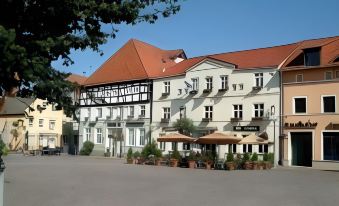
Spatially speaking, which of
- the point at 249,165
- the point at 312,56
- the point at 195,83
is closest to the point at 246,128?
the point at 195,83

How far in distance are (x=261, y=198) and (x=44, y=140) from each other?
189 feet

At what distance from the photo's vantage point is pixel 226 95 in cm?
4350

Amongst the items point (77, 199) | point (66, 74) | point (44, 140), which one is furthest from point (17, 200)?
point (44, 140)

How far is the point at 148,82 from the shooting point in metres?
51.1

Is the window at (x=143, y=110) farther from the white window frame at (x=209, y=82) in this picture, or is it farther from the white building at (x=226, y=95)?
the white window frame at (x=209, y=82)

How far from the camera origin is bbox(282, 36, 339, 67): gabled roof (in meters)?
37.9

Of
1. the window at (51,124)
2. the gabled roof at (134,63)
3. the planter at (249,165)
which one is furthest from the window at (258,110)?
the window at (51,124)

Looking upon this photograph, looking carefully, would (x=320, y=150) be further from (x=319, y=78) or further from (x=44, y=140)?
(x=44, y=140)

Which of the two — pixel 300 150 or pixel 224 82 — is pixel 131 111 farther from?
pixel 300 150

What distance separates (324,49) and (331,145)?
8.50 m

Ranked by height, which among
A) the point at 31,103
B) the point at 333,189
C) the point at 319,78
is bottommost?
the point at 333,189

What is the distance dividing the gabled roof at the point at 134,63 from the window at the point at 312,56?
1878 centimetres

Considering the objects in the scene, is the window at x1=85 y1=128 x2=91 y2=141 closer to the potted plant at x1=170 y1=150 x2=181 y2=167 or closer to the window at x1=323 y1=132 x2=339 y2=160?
the potted plant at x1=170 y1=150 x2=181 y2=167

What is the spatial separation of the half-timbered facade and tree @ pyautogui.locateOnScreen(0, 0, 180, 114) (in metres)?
44.5
